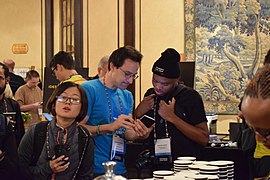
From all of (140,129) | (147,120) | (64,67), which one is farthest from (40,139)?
(64,67)

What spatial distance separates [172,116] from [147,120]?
0.17 metres

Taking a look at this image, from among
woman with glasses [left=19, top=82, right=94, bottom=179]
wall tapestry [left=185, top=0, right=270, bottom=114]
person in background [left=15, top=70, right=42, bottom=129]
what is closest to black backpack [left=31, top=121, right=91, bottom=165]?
woman with glasses [left=19, top=82, right=94, bottom=179]

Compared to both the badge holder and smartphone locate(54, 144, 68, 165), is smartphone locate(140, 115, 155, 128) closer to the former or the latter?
the badge holder

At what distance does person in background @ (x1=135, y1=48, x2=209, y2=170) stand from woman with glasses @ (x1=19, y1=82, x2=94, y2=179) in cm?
51

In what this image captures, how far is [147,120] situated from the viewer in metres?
3.07

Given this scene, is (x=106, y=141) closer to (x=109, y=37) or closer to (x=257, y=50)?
(x=257, y=50)

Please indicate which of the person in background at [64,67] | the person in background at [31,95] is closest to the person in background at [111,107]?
the person in background at [64,67]

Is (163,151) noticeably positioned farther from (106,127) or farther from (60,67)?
(60,67)

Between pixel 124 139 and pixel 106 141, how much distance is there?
13 cm

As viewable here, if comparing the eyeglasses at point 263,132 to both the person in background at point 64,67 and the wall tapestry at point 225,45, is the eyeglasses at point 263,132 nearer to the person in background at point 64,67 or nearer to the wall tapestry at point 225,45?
the person in background at point 64,67

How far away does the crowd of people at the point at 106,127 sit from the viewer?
102 inches

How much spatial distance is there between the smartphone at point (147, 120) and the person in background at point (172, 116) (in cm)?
2

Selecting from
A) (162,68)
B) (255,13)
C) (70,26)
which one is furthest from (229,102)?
(70,26)

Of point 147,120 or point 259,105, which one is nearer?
point 259,105
